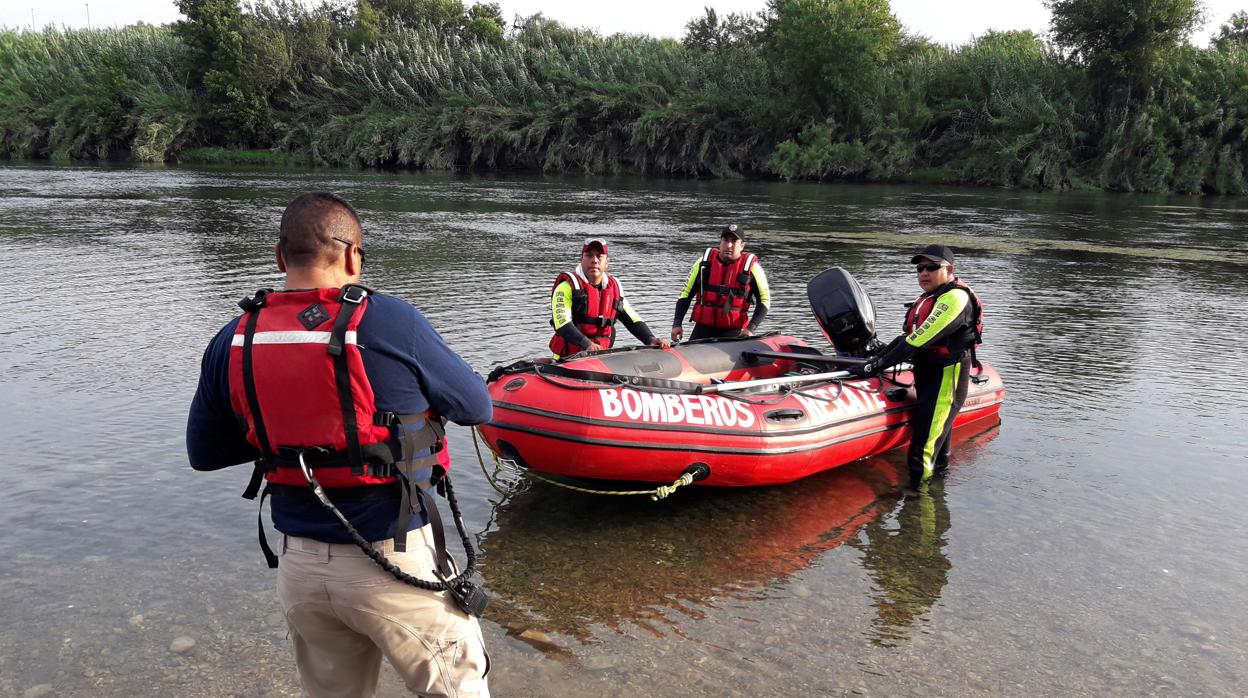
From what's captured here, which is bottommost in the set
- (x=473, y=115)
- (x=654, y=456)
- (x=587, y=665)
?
(x=587, y=665)

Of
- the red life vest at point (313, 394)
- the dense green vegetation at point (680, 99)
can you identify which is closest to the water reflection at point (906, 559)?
the red life vest at point (313, 394)

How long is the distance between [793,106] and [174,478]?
31589 millimetres

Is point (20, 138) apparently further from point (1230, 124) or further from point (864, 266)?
point (1230, 124)

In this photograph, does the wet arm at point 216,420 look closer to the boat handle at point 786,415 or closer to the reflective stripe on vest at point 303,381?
the reflective stripe on vest at point 303,381

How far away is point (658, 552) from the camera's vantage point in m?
4.40

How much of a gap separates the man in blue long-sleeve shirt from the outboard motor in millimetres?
4481

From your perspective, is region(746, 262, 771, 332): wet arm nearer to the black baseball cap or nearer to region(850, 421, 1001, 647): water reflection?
the black baseball cap

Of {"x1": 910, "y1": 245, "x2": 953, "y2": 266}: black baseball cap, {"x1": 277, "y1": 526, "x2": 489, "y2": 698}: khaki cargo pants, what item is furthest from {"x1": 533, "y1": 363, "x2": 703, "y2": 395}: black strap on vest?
{"x1": 277, "y1": 526, "x2": 489, "y2": 698}: khaki cargo pants

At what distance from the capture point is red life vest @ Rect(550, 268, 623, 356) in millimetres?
5703

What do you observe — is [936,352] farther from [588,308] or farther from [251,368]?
[251,368]

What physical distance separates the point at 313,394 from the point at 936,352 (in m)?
4.10

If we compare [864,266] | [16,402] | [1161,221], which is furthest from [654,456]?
[1161,221]

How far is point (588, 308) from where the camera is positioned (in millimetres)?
5734

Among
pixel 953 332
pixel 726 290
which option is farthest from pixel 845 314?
pixel 953 332
